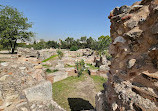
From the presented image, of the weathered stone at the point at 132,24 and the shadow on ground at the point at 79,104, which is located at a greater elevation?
the weathered stone at the point at 132,24

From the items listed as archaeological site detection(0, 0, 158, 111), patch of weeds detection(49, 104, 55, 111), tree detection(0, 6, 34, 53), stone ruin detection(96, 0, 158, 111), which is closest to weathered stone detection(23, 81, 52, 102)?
archaeological site detection(0, 0, 158, 111)

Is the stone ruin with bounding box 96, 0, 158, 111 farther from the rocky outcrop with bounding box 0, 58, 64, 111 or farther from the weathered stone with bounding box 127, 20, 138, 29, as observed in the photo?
the rocky outcrop with bounding box 0, 58, 64, 111

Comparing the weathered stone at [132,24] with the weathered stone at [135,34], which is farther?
the weathered stone at [132,24]

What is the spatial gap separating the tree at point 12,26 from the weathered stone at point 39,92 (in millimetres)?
12037

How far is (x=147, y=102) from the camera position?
1.10 meters

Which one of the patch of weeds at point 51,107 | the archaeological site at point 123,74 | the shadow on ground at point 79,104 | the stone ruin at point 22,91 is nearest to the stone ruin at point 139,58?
the archaeological site at point 123,74

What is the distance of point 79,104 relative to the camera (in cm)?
415

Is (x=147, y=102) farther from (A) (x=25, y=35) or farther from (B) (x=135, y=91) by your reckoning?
(A) (x=25, y=35)

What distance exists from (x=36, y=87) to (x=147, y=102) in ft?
9.79

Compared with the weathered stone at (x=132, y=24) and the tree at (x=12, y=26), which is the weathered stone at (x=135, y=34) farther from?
the tree at (x=12, y=26)

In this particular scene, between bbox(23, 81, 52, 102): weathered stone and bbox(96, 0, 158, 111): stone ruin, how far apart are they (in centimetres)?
246

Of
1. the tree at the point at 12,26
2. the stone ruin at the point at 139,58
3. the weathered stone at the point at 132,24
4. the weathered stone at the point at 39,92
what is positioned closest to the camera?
the stone ruin at the point at 139,58

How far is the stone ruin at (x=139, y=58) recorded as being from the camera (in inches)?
44.7

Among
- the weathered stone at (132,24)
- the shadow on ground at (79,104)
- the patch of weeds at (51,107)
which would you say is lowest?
the shadow on ground at (79,104)
